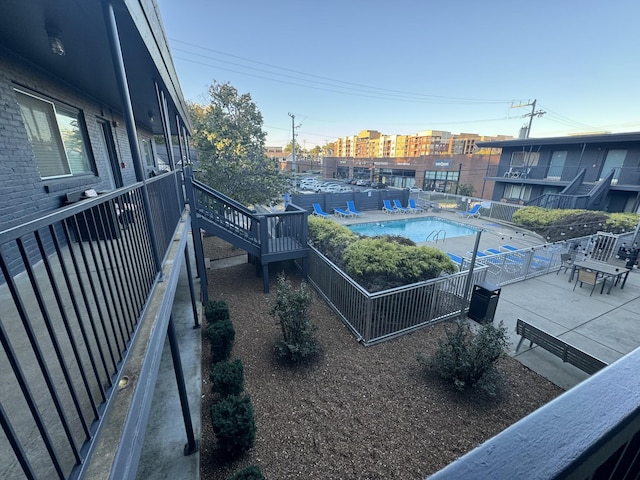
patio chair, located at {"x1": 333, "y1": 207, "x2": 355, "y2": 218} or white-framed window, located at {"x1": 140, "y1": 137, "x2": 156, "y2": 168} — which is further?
patio chair, located at {"x1": 333, "y1": 207, "x2": 355, "y2": 218}

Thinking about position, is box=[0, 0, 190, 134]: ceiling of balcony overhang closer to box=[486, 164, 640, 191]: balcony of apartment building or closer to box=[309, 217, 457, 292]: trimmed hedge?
box=[309, 217, 457, 292]: trimmed hedge

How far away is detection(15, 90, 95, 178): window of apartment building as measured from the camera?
411 centimetres

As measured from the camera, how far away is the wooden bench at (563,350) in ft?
14.5

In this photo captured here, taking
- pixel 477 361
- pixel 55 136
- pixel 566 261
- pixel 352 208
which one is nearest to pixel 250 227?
pixel 55 136

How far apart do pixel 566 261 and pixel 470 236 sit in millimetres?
5430

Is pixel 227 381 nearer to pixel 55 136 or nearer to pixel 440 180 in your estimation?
pixel 55 136

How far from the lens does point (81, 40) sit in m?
3.15

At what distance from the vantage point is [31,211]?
3844 mm

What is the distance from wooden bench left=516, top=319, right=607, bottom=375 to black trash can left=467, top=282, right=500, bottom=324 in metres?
0.81

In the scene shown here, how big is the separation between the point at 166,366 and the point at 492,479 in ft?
20.3

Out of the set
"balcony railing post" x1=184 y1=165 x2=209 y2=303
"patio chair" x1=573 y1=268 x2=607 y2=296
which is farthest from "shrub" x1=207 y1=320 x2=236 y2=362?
"patio chair" x1=573 y1=268 x2=607 y2=296

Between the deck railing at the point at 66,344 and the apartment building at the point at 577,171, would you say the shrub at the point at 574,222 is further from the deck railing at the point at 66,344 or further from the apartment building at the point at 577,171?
the deck railing at the point at 66,344

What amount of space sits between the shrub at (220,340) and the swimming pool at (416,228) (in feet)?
43.7

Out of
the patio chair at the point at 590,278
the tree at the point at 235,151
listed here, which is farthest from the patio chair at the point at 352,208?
the patio chair at the point at 590,278
